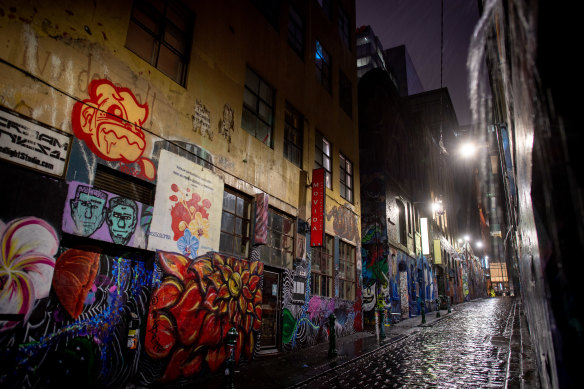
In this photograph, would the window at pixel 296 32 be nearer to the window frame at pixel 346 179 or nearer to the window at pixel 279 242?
the window frame at pixel 346 179

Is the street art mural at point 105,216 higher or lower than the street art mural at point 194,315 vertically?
higher

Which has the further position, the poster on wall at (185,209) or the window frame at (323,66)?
the window frame at (323,66)

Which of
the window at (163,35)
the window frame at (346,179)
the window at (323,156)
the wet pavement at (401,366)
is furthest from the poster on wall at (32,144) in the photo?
the window frame at (346,179)

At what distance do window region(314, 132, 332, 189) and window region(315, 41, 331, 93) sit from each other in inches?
93.9

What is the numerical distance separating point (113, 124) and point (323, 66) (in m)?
9.87

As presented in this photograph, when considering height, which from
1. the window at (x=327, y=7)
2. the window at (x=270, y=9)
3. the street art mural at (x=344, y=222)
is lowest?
the street art mural at (x=344, y=222)

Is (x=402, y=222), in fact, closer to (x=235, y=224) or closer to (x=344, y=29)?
(x=344, y=29)

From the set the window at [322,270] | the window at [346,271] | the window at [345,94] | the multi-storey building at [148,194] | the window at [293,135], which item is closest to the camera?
the multi-storey building at [148,194]

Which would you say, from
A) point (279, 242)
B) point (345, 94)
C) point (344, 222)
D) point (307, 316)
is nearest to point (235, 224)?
point (279, 242)

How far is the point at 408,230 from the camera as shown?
833 inches

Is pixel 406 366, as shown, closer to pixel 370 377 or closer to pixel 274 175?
pixel 370 377

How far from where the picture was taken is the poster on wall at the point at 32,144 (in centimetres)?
427

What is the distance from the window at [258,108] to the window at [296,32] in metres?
2.63

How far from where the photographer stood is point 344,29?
15648mm
